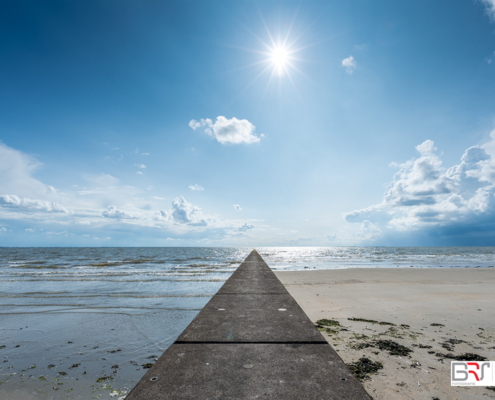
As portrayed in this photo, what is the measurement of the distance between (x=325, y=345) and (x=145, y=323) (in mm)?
6295

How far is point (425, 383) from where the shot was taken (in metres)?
3.50

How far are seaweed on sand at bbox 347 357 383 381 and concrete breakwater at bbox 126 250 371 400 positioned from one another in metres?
1.46

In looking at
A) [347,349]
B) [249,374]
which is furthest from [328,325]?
[249,374]

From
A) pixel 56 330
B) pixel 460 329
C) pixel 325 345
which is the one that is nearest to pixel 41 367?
pixel 56 330

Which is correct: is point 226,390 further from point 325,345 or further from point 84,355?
point 84,355

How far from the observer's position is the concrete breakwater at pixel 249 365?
1.64 metres

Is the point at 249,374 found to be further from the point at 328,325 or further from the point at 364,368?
the point at 328,325

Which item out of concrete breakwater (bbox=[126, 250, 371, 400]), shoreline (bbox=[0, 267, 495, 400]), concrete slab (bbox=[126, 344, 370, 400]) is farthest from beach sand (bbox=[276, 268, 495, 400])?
concrete slab (bbox=[126, 344, 370, 400])

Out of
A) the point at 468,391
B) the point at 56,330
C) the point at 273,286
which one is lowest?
the point at 56,330

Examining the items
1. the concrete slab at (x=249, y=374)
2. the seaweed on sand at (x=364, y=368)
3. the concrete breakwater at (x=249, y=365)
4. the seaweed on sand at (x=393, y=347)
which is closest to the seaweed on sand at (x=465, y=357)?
the seaweed on sand at (x=393, y=347)

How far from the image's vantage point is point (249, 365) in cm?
200

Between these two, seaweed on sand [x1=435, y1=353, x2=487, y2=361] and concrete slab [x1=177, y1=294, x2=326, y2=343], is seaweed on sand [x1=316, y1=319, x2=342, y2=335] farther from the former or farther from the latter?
concrete slab [x1=177, y1=294, x2=326, y2=343]

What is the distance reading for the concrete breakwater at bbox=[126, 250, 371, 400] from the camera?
1.64 meters

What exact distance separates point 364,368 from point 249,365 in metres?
2.91
